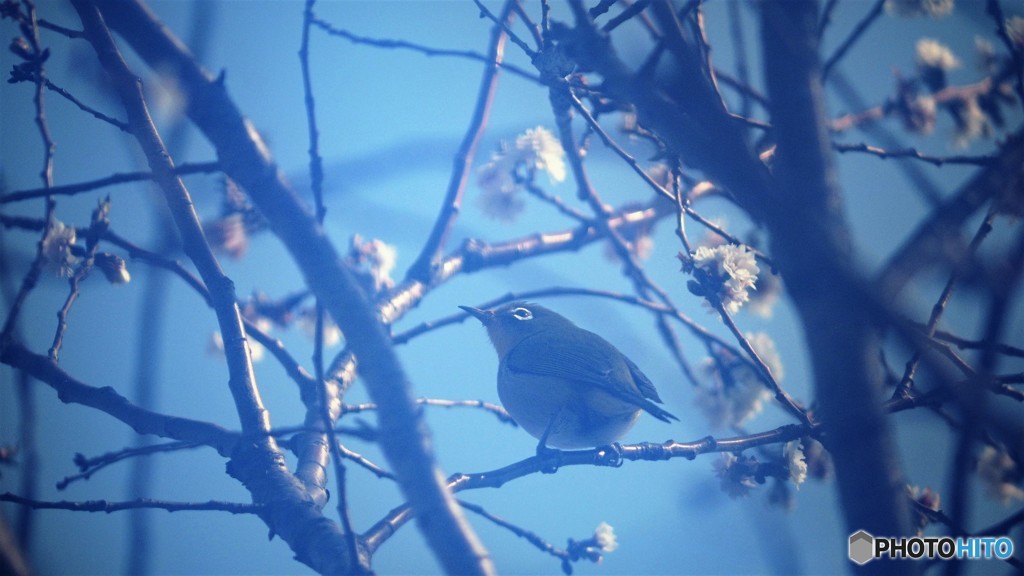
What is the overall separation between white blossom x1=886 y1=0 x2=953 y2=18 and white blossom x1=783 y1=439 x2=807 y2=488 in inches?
101

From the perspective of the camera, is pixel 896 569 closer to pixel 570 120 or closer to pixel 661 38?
pixel 661 38

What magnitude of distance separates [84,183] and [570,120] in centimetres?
220

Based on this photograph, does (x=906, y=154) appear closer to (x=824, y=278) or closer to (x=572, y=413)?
(x=824, y=278)

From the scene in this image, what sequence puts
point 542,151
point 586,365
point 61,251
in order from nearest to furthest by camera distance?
1. point 61,251
2. point 542,151
3. point 586,365

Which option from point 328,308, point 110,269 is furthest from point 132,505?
point 110,269

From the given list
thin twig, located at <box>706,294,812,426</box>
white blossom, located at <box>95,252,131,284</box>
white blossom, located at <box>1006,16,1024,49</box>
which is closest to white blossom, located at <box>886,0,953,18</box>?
white blossom, located at <box>1006,16,1024,49</box>

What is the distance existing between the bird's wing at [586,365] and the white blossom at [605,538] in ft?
2.29

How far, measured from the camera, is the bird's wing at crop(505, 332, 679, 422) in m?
3.91

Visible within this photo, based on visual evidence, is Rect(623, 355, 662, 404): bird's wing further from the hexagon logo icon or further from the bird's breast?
the hexagon logo icon

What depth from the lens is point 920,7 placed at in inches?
141

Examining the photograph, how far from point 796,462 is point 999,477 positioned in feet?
4.44

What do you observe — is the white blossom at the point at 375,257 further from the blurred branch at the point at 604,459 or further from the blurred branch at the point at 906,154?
the blurred branch at the point at 906,154

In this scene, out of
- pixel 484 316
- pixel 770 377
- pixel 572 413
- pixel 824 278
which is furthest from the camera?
pixel 484 316

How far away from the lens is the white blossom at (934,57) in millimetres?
4133
